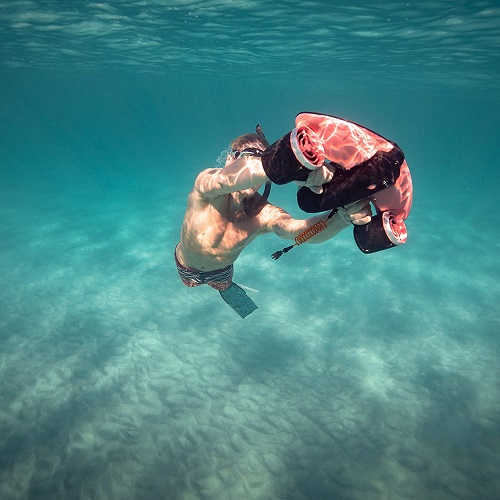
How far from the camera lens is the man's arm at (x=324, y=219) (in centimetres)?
261

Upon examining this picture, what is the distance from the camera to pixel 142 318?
10.2m

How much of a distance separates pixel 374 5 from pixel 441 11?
8.60 feet

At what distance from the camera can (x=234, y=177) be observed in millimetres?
2887

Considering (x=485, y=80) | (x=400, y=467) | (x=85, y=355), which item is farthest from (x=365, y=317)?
(x=485, y=80)

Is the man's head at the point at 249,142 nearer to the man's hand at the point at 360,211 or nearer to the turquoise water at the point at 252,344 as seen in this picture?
the man's hand at the point at 360,211

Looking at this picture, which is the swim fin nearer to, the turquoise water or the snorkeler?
the snorkeler

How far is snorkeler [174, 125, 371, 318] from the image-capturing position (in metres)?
2.24

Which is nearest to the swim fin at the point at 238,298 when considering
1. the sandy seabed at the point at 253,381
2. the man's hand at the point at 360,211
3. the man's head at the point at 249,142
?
the sandy seabed at the point at 253,381

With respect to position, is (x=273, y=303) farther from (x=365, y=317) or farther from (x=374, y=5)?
(x=374, y=5)

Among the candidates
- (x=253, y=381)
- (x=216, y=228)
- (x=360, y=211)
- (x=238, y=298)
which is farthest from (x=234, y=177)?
(x=253, y=381)

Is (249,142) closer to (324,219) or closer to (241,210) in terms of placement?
(241,210)

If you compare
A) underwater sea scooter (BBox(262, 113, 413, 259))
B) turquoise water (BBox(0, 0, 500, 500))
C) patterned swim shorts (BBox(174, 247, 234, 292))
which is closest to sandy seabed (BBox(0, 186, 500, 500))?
turquoise water (BBox(0, 0, 500, 500))

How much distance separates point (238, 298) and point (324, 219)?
12.2 ft

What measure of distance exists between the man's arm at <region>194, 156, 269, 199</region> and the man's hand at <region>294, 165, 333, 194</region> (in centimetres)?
38
